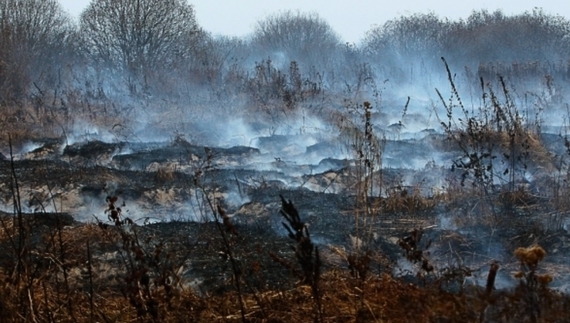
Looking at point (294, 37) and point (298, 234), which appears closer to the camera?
point (298, 234)

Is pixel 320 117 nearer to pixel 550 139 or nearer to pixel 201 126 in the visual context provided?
pixel 201 126

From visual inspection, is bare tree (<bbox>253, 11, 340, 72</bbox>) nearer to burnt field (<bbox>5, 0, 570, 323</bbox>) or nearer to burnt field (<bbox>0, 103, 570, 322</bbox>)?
burnt field (<bbox>5, 0, 570, 323</bbox>)

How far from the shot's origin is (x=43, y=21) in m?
28.0

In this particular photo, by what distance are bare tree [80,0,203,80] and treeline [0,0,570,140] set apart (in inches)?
1.8

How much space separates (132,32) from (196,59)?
6.49m

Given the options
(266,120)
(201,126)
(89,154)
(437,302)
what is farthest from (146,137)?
(437,302)

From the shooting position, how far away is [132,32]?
28719mm

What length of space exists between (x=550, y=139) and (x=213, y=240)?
7.71 metres

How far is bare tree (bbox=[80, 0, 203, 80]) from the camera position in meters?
28.5

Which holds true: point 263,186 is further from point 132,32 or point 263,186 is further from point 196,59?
point 132,32

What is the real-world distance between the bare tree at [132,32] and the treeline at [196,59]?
0.05 meters

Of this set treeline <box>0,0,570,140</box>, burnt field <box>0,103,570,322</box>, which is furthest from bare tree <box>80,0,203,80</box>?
burnt field <box>0,103,570,322</box>

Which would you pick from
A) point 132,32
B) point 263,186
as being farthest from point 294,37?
point 263,186

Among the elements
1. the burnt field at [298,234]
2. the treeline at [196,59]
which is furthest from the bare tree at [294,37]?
the burnt field at [298,234]
